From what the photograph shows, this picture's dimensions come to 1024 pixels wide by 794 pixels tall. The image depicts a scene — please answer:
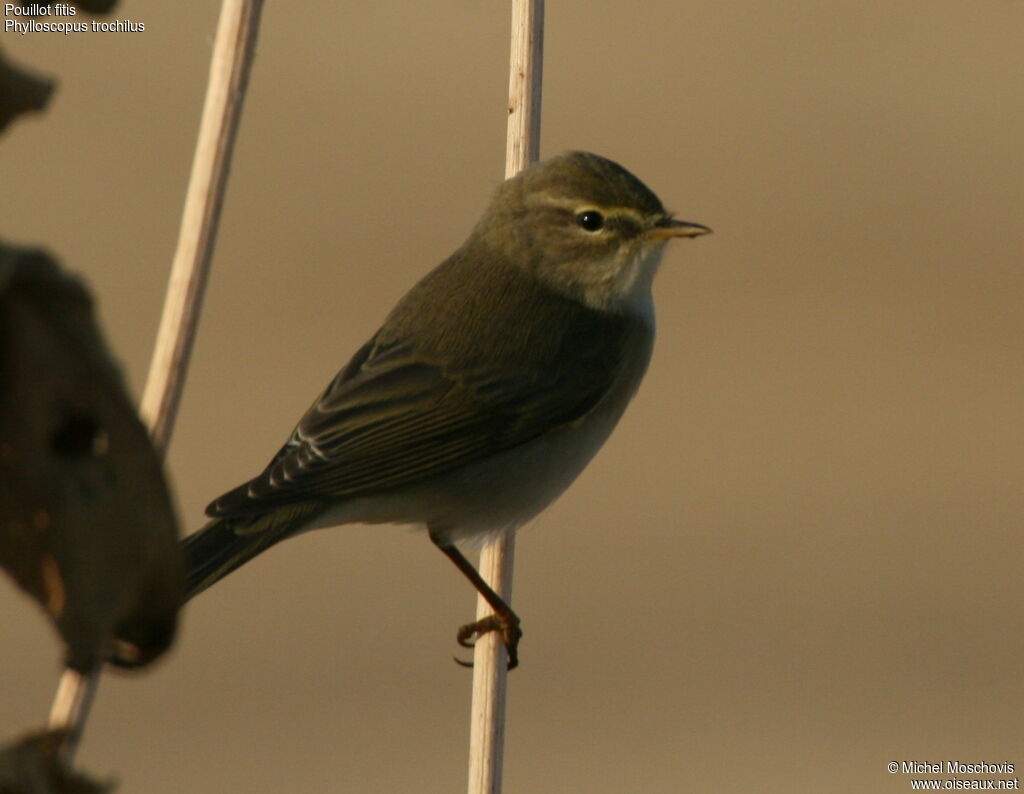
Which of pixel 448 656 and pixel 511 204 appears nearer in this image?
pixel 511 204

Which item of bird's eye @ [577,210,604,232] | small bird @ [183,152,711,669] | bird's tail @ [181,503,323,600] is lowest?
bird's tail @ [181,503,323,600]

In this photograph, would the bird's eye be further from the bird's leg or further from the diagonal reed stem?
the diagonal reed stem

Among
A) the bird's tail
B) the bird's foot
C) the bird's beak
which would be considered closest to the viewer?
the bird's tail

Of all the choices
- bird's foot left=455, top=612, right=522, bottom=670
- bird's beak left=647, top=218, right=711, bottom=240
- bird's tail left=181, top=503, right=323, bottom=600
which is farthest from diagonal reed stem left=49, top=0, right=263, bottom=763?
bird's beak left=647, top=218, right=711, bottom=240

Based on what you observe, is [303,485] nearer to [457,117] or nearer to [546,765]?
[546,765]

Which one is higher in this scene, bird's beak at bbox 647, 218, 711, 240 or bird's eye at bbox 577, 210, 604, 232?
bird's eye at bbox 577, 210, 604, 232

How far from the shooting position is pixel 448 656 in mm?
8328

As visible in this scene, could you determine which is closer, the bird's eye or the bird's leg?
the bird's leg

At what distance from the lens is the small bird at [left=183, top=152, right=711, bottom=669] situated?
3.91 meters

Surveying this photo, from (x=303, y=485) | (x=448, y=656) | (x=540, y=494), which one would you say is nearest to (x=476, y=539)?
(x=540, y=494)

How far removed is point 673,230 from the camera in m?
4.42

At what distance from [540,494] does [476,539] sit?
22cm

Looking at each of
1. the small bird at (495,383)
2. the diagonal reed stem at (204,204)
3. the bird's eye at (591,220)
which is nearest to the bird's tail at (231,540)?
the small bird at (495,383)

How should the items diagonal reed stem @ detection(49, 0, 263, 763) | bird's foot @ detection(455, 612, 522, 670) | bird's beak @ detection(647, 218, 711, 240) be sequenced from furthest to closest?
bird's beak @ detection(647, 218, 711, 240) < bird's foot @ detection(455, 612, 522, 670) < diagonal reed stem @ detection(49, 0, 263, 763)
